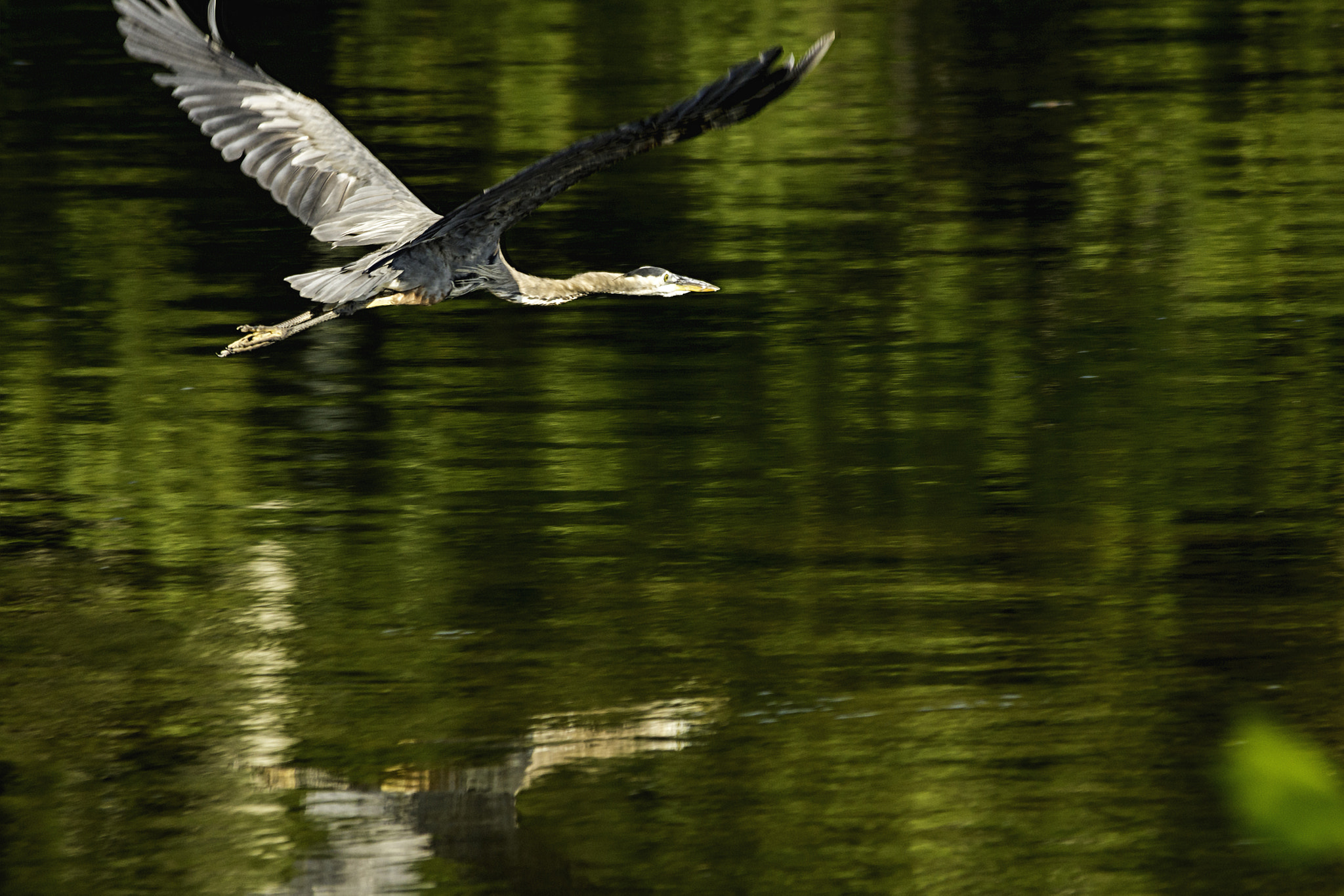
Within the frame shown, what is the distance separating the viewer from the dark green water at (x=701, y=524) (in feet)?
15.9

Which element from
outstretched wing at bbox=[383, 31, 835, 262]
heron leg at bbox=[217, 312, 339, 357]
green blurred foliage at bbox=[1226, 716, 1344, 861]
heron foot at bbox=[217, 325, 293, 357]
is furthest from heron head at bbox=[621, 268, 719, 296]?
green blurred foliage at bbox=[1226, 716, 1344, 861]

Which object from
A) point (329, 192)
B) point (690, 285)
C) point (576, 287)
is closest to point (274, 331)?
point (329, 192)

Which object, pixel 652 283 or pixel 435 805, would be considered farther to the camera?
pixel 652 283

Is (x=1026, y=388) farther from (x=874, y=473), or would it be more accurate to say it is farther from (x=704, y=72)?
(x=704, y=72)

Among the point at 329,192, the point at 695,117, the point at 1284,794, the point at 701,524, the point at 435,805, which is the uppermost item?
the point at 695,117

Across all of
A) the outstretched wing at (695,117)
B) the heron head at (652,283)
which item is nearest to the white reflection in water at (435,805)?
the outstretched wing at (695,117)

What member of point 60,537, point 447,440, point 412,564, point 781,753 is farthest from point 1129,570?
point 60,537

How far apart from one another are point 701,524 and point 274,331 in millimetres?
1916

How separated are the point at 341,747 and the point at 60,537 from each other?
7.66 ft

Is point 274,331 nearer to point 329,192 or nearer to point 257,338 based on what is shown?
point 257,338

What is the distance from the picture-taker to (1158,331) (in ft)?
31.1

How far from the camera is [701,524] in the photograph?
7.06 meters

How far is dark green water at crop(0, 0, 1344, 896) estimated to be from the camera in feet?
15.9

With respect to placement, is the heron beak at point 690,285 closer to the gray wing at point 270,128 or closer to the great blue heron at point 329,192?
the great blue heron at point 329,192
